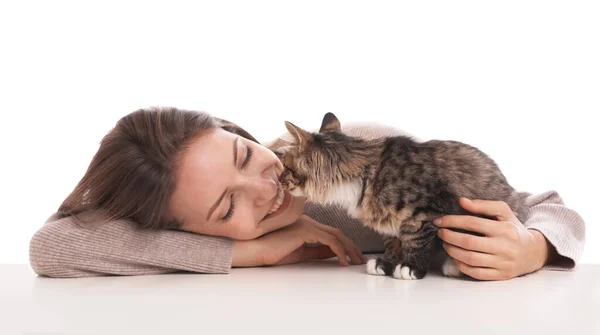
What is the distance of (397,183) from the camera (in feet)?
5.84

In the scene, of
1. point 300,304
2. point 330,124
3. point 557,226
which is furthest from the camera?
point 330,124

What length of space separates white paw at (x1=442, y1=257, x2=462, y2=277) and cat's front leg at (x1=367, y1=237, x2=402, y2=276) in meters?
0.16

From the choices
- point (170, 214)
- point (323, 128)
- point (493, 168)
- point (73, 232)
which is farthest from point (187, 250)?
point (493, 168)

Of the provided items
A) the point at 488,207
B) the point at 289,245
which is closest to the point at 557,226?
the point at 488,207

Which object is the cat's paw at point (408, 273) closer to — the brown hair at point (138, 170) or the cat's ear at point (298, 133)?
the cat's ear at point (298, 133)

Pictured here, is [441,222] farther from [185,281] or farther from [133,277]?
[133,277]

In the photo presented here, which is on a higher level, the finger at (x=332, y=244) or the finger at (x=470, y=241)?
the finger at (x=470, y=241)

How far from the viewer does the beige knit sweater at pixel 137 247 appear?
190cm

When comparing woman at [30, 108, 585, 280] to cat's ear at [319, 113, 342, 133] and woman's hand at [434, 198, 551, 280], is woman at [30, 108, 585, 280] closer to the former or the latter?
woman's hand at [434, 198, 551, 280]

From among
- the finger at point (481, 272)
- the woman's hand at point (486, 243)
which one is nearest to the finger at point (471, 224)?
the woman's hand at point (486, 243)

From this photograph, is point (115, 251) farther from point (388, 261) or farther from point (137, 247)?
point (388, 261)

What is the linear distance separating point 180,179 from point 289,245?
0.48 meters

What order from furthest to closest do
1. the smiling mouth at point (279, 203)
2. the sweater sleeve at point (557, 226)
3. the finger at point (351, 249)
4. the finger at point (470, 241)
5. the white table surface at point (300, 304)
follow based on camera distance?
1. the finger at point (351, 249)
2. the smiling mouth at point (279, 203)
3. the sweater sleeve at point (557, 226)
4. the finger at point (470, 241)
5. the white table surface at point (300, 304)

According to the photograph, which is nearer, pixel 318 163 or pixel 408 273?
pixel 408 273
